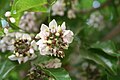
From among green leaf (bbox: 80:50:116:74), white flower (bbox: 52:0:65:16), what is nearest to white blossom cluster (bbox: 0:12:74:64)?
green leaf (bbox: 80:50:116:74)

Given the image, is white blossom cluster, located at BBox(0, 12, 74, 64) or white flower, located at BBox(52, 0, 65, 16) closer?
white blossom cluster, located at BBox(0, 12, 74, 64)

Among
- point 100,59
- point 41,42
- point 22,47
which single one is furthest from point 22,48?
point 100,59

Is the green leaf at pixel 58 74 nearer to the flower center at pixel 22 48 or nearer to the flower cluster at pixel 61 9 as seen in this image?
the flower center at pixel 22 48

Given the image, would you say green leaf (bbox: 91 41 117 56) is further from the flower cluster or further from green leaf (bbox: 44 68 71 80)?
the flower cluster

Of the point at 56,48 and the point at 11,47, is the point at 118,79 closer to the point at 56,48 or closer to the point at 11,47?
the point at 56,48

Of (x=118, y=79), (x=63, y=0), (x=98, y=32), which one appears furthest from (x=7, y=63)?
(x=98, y=32)
